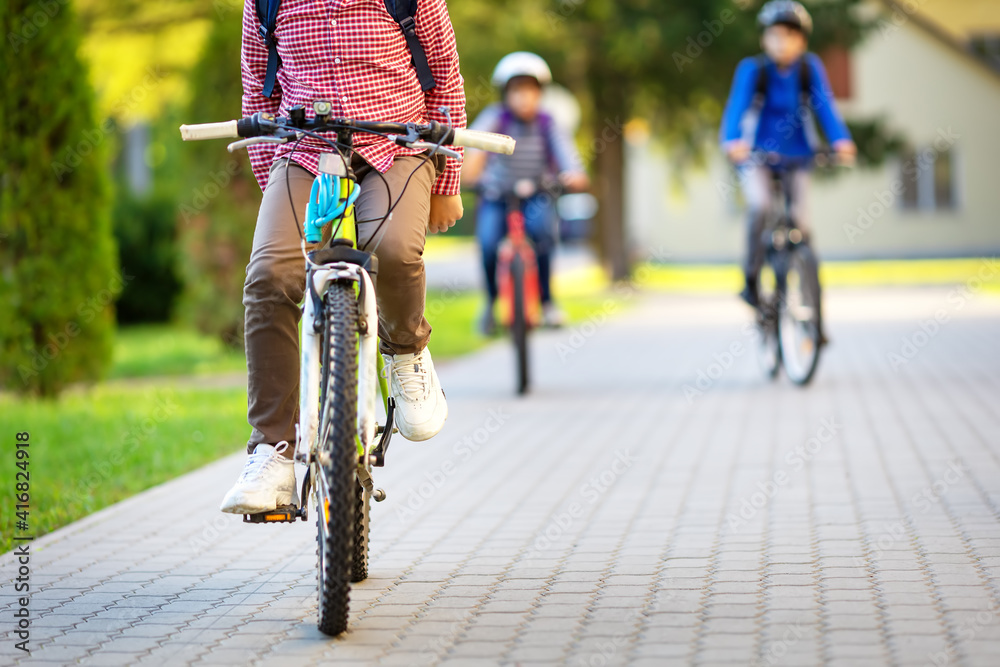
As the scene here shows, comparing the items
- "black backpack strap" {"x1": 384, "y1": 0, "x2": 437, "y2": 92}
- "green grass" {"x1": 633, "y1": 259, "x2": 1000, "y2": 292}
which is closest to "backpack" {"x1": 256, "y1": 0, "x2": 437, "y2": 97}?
"black backpack strap" {"x1": 384, "y1": 0, "x2": 437, "y2": 92}

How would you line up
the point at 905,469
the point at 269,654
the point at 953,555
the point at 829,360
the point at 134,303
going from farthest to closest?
the point at 134,303
the point at 829,360
the point at 905,469
the point at 953,555
the point at 269,654

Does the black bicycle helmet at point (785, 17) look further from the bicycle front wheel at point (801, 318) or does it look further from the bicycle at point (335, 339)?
the bicycle at point (335, 339)

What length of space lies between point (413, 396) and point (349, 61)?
1.06 m

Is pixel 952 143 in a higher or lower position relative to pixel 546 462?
higher

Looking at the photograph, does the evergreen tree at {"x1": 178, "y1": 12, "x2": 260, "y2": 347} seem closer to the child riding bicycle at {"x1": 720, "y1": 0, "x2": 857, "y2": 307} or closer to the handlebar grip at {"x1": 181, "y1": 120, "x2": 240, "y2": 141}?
the child riding bicycle at {"x1": 720, "y1": 0, "x2": 857, "y2": 307}

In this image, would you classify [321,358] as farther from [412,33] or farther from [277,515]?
[412,33]

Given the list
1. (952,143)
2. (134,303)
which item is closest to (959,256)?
(952,143)

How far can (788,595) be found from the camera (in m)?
4.21

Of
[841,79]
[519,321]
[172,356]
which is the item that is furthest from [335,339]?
[841,79]

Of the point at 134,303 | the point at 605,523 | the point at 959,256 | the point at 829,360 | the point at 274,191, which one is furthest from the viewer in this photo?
the point at 959,256

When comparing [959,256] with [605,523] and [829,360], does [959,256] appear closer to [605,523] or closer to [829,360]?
[829,360]

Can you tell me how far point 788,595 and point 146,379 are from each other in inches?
336

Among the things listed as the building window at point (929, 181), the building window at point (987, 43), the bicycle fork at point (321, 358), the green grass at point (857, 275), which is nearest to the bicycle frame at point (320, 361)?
the bicycle fork at point (321, 358)

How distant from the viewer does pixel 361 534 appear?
4.34m
